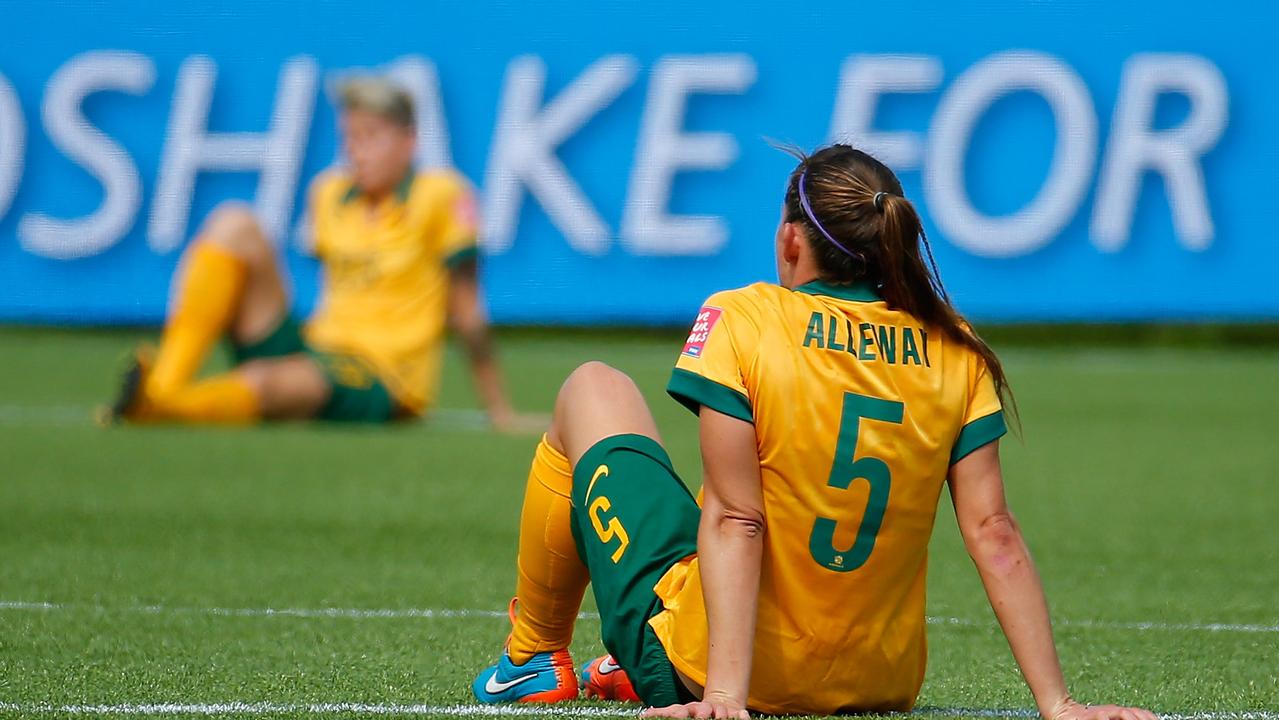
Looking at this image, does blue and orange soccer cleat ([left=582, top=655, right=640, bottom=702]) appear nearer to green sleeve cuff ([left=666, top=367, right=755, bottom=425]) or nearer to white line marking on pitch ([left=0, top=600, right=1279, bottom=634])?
green sleeve cuff ([left=666, top=367, right=755, bottom=425])

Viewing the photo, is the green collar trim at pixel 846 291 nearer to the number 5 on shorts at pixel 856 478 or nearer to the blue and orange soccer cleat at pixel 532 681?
the number 5 on shorts at pixel 856 478

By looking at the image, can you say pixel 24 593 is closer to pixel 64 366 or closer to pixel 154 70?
pixel 64 366

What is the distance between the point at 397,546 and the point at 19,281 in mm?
10167

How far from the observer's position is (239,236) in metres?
9.42

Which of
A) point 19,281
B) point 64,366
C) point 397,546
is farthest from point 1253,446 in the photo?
point 19,281

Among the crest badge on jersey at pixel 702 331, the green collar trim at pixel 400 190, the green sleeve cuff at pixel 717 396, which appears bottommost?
the green collar trim at pixel 400 190

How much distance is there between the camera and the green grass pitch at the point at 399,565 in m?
3.65

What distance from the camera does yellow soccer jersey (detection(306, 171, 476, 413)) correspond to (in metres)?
9.80

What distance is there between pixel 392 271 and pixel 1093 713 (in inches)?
287

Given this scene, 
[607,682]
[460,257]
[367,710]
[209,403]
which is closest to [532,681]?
[607,682]

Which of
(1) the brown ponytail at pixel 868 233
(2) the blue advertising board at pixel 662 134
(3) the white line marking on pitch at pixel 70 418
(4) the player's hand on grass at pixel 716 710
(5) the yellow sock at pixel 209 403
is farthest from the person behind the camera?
(2) the blue advertising board at pixel 662 134

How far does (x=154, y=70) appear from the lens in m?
15.1

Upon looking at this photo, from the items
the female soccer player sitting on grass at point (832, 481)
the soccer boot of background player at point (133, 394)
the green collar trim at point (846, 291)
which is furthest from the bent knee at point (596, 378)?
the soccer boot of background player at point (133, 394)

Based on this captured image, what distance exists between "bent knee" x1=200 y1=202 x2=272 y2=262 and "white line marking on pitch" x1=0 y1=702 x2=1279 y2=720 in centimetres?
623
